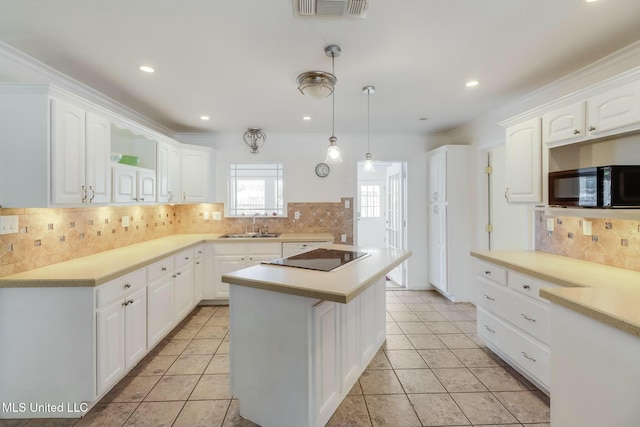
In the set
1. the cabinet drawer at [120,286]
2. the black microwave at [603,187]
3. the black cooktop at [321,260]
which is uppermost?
the black microwave at [603,187]

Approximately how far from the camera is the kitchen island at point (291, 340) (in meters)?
1.54

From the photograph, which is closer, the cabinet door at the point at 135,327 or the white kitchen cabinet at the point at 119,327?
the white kitchen cabinet at the point at 119,327

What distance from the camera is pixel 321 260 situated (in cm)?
216

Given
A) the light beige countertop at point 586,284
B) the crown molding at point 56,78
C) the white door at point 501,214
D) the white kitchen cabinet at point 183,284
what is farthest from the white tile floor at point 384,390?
the crown molding at point 56,78

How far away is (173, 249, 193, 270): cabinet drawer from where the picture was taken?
301 cm

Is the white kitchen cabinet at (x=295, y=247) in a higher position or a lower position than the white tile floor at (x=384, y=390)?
higher

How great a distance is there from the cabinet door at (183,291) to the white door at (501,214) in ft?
12.7

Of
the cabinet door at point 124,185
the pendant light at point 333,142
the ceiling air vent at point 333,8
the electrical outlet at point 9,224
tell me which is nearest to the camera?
the ceiling air vent at point 333,8

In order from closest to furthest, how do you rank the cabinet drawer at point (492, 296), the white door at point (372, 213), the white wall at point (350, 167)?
the cabinet drawer at point (492, 296) < the white wall at point (350, 167) < the white door at point (372, 213)

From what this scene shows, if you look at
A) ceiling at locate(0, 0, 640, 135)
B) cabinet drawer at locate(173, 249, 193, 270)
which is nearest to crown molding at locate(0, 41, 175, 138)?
ceiling at locate(0, 0, 640, 135)

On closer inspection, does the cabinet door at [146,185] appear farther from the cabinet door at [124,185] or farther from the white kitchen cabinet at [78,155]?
the white kitchen cabinet at [78,155]

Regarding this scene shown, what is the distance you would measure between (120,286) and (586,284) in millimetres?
3129

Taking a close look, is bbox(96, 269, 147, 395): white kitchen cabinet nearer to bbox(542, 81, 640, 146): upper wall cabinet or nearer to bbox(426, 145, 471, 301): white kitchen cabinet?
bbox(542, 81, 640, 146): upper wall cabinet

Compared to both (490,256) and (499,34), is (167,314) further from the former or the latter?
(499,34)
